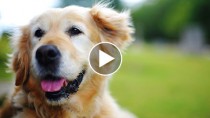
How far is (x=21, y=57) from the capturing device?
12.5 ft

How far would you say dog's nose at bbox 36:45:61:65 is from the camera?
3.30 meters

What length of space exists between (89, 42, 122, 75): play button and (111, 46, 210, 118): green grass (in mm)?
1699

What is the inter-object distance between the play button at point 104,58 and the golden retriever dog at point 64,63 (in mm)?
39

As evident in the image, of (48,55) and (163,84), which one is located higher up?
(48,55)

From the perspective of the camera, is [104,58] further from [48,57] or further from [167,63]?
[167,63]

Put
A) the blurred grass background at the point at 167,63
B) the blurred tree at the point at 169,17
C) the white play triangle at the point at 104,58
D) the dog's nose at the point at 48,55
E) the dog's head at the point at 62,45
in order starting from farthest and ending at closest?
the blurred tree at the point at 169,17
the blurred grass background at the point at 167,63
the white play triangle at the point at 104,58
the dog's head at the point at 62,45
the dog's nose at the point at 48,55

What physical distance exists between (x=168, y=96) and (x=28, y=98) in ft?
11.1

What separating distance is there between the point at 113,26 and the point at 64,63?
0.60 metres

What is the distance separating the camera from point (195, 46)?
7.36m

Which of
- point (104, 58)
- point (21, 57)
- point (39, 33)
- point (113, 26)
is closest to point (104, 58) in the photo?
point (104, 58)

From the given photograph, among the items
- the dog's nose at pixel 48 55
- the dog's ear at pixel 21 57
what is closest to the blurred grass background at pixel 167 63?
the dog's ear at pixel 21 57

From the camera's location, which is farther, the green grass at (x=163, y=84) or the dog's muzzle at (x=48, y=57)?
the green grass at (x=163, y=84)

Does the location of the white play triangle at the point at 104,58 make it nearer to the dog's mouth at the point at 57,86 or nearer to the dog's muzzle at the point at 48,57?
the dog's mouth at the point at 57,86

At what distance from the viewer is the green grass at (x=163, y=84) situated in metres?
5.66
